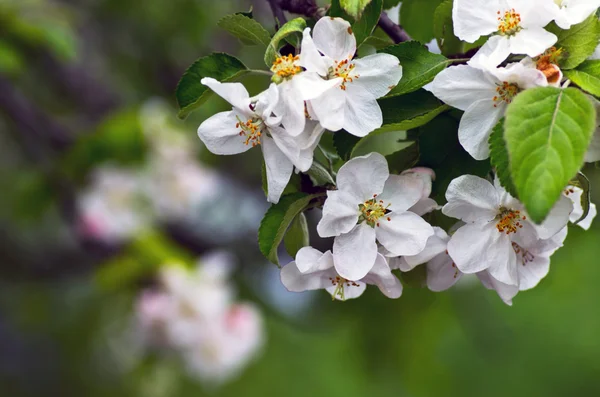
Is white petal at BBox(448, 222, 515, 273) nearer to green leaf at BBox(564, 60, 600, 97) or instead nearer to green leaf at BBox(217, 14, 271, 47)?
green leaf at BBox(564, 60, 600, 97)

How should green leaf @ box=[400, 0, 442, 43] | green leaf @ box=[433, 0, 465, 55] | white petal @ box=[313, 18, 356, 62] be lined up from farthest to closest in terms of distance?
green leaf @ box=[400, 0, 442, 43]
green leaf @ box=[433, 0, 465, 55]
white petal @ box=[313, 18, 356, 62]

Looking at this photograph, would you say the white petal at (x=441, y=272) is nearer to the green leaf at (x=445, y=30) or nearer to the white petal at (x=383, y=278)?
the white petal at (x=383, y=278)

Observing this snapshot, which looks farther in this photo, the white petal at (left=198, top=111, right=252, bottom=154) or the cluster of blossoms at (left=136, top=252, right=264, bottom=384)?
the cluster of blossoms at (left=136, top=252, right=264, bottom=384)

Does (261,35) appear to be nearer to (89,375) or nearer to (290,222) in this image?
(290,222)

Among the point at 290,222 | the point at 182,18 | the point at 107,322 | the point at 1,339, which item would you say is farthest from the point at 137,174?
the point at 1,339

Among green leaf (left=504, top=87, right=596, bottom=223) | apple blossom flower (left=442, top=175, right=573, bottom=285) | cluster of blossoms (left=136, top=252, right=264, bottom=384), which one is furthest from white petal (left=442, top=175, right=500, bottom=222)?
cluster of blossoms (left=136, top=252, right=264, bottom=384)

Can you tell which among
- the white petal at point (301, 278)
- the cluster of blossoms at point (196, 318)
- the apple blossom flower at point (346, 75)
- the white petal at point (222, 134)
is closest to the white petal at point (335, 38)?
the apple blossom flower at point (346, 75)

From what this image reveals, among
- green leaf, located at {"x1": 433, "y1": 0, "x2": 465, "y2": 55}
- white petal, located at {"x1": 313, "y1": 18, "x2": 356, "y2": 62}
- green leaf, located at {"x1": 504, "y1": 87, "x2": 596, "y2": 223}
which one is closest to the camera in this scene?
green leaf, located at {"x1": 504, "y1": 87, "x2": 596, "y2": 223}

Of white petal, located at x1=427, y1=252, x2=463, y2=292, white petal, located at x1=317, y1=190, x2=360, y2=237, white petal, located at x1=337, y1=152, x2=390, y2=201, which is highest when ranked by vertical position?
white petal, located at x1=337, y1=152, x2=390, y2=201
